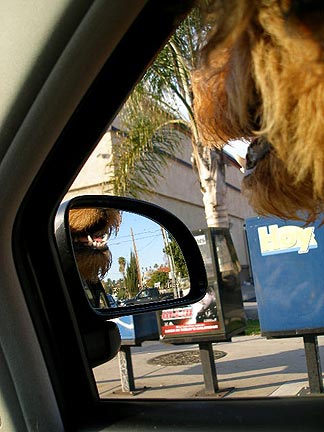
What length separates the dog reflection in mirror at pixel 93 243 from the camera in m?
1.77

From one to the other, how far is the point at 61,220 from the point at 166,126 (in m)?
1.69

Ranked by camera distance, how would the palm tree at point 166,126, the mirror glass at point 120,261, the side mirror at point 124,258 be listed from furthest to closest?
1. the mirror glass at point 120,261
2. the side mirror at point 124,258
3. the palm tree at point 166,126

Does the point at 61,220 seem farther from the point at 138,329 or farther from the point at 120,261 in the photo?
the point at 138,329

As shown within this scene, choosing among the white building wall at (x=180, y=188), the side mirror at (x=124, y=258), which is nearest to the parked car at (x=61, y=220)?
the side mirror at (x=124, y=258)

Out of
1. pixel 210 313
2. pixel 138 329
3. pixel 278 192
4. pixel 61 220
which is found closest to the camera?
pixel 278 192

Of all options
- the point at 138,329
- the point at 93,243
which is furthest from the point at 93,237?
the point at 138,329

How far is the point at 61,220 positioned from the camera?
1.62 meters

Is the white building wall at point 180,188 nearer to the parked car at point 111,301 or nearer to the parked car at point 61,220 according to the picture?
the parked car at point 61,220

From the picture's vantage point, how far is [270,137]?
1098 millimetres

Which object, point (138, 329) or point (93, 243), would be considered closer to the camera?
point (93, 243)

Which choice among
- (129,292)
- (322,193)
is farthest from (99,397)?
(322,193)

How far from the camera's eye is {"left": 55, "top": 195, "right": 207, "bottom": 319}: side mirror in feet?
5.49

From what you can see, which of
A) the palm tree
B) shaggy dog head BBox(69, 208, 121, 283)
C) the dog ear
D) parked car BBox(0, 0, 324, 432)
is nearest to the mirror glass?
shaggy dog head BBox(69, 208, 121, 283)

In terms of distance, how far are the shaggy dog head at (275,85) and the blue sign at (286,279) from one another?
421 cm
